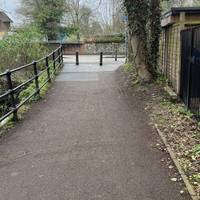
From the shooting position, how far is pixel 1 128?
6.41m

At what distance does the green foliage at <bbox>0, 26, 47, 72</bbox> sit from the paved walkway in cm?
782

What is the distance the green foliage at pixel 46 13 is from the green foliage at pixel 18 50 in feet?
56.5

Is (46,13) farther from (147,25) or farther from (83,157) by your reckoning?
(83,157)

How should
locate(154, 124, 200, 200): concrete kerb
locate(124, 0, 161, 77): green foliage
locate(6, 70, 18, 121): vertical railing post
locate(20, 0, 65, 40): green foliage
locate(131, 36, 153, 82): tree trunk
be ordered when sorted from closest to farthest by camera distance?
1. locate(154, 124, 200, 200): concrete kerb
2. locate(6, 70, 18, 121): vertical railing post
3. locate(124, 0, 161, 77): green foliage
4. locate(131, 36, 153, 82): tree trunk
5. locate(20, 0, 65, 40): green foliage

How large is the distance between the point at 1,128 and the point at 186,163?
3774mm

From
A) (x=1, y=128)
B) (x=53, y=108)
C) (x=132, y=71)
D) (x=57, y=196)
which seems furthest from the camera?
(x=132, y=71)

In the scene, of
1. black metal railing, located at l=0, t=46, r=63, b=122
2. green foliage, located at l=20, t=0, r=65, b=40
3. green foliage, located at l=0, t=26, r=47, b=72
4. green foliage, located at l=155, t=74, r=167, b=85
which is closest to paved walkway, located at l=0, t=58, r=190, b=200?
black metal railing, located at l=0, t=46, r=63, b=122

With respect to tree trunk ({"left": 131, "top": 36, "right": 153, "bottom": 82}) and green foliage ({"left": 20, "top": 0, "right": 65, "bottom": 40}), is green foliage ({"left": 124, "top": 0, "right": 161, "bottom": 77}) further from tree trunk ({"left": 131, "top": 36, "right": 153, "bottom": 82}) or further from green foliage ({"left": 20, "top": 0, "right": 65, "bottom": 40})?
green foliage ({"left": 20, "top": 0, "right": 65, "bottom": 40})

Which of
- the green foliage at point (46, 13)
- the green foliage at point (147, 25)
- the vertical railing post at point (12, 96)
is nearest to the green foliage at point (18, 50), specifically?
the green foliage at point (147, 25)

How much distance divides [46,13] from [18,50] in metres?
18.8

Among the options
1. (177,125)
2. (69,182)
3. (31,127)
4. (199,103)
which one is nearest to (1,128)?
(31,127)

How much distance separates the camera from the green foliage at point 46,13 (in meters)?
33.7

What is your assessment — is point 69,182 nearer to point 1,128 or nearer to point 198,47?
point 1,128

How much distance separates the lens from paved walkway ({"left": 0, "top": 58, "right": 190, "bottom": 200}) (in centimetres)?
380
